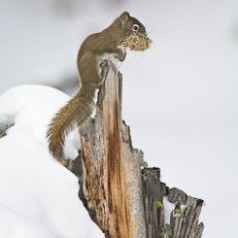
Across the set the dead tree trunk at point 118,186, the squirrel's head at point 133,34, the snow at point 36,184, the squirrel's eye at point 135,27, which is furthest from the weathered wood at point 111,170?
the squirrel's eye at point 135,27

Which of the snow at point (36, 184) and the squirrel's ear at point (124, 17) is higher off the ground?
the squirrel's ear at point (124, 17)

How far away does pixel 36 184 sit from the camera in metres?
2.54

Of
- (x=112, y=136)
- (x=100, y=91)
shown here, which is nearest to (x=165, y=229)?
(x=112, y=136)

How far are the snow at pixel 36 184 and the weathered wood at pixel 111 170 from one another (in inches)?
5.5

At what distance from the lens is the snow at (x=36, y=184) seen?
2.13 meters

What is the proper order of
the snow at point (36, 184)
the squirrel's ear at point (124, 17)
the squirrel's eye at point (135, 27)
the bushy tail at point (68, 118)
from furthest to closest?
the squirrel's ear at point (124, 17), the squirrel's eye at point (135, 27), the bushy tail at point (68, 118), the snow at point (36, 184)

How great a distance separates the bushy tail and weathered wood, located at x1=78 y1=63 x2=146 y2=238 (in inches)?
2.9

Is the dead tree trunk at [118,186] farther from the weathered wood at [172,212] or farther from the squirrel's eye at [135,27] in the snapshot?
the squirrel's eye at [135,27]

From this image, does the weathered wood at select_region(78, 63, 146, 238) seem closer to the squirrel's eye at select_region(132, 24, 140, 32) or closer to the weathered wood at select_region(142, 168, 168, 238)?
the weathered wood at select_region(142, 168, 168, 238)

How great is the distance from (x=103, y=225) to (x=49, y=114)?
62 centimetres

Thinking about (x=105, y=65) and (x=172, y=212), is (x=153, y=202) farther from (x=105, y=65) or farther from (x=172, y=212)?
(x=105, y=65)

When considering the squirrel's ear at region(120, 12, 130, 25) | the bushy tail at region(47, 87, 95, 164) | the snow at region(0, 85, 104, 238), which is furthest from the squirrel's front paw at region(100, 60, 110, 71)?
the squirrel's ear at region(120, 12, 130, 25)

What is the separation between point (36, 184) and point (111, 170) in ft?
1.61

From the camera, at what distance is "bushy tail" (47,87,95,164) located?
2.88 m
